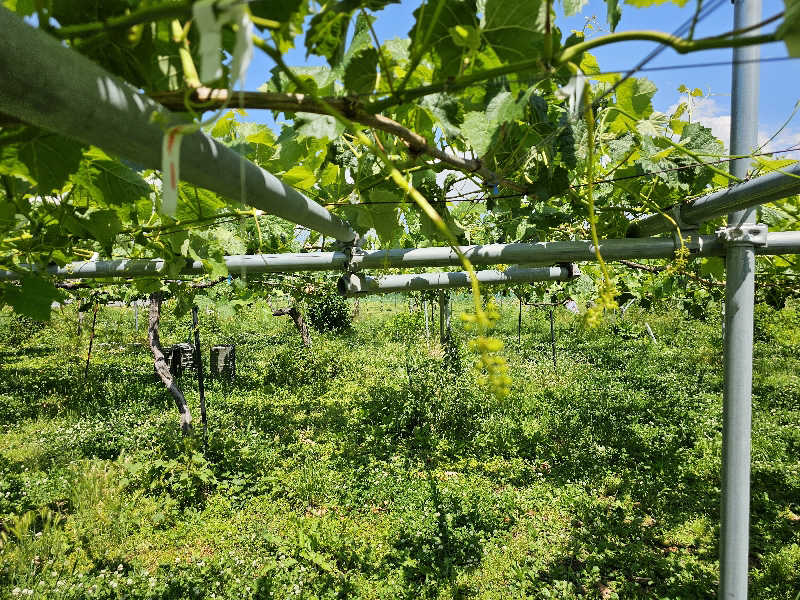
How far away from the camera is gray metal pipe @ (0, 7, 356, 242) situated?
11.8 inches

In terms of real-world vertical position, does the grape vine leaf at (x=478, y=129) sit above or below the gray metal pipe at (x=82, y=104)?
above

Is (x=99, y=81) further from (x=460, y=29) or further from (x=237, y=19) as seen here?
(x=460, y=29)

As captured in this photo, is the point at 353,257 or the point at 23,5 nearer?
the point at 23,5

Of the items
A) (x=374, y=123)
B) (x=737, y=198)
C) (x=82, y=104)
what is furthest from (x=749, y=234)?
(x=82, y=104)

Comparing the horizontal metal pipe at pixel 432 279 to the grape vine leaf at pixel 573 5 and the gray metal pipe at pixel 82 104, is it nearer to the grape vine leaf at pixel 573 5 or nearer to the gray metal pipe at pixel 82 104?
the grape vine leaf at pixel 573 5

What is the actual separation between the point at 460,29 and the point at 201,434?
596 centimetres

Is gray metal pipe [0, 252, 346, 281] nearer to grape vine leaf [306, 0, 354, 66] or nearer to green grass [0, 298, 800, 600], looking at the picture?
grape vine leaf [306, 0, 354, 66]

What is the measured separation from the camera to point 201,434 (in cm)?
563

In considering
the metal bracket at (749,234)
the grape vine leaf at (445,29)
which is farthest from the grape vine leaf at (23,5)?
the metal bracket at (749,234)

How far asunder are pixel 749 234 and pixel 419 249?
3.03 feet

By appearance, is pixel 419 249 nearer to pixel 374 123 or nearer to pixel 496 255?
pixel 496 255

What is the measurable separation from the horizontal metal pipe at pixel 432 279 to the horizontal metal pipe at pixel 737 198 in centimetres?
Result: 51

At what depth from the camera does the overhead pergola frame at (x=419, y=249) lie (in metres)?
0.32

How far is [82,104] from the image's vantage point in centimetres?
33
